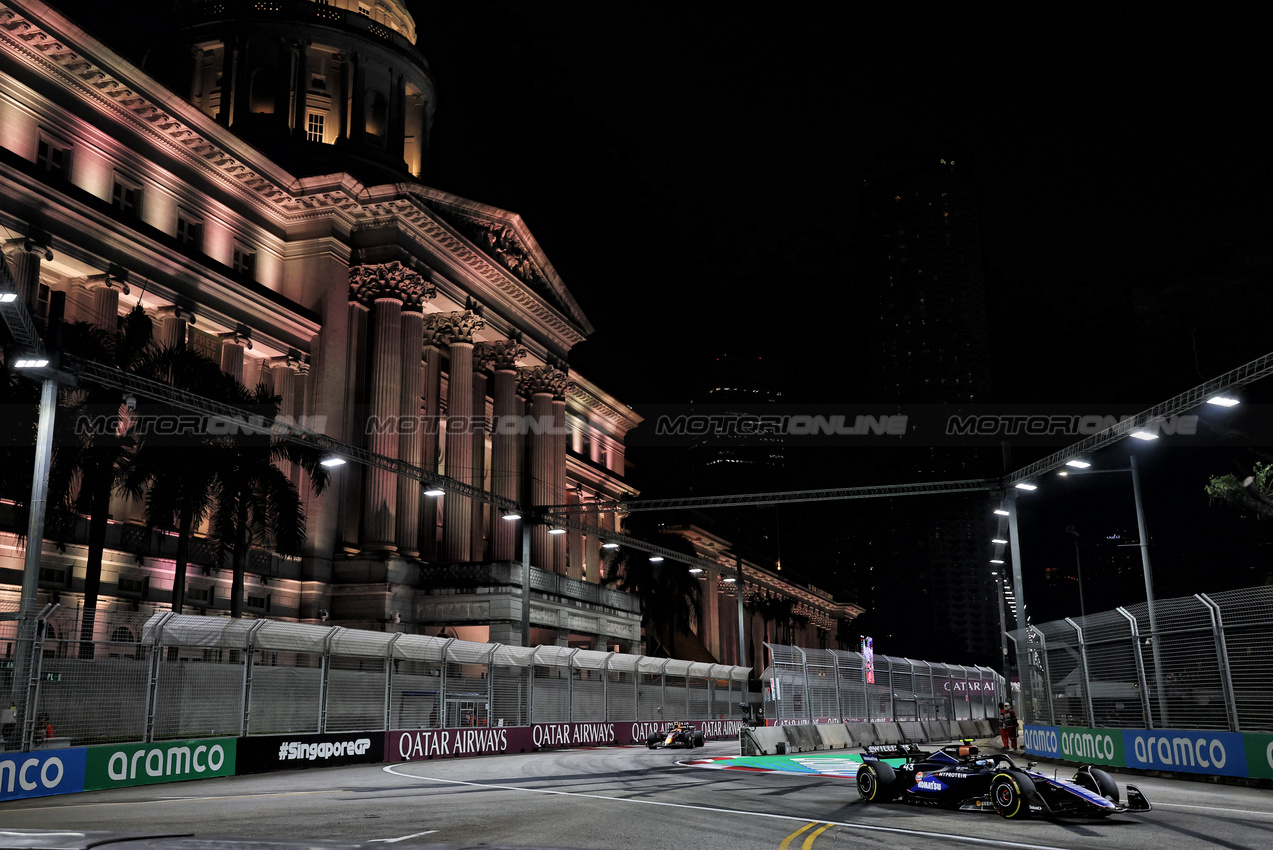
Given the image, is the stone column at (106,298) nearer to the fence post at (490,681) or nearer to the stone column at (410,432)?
the stone column at (410,432)

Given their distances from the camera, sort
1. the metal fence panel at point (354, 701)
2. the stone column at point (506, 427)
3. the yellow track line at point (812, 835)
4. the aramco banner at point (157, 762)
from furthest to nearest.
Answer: the stone column at point (506, 427)
the metal fence panel at point (354, 701)
the aramco banner at point (157, 762)
the yellow track line at point (812, 835)

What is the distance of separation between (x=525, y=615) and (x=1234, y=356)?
27.1 m

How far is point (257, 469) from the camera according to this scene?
34.9m

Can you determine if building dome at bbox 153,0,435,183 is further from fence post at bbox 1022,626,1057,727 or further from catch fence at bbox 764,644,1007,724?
fence post at bbox 1022,626,1057,727

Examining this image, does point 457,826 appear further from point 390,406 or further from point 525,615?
point 390,406

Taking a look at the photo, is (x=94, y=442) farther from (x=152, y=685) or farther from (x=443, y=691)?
(x=443, y=691)

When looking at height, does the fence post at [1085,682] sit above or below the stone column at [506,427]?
below

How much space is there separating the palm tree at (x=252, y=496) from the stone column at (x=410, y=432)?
13.7 meters

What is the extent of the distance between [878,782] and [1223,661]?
27.5 ft

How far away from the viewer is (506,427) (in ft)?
203

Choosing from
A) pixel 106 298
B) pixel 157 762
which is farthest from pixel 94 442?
pixel 157 762

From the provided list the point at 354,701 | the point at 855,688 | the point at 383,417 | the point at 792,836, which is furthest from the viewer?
the point at 383,417

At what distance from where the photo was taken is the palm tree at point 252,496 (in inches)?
1355

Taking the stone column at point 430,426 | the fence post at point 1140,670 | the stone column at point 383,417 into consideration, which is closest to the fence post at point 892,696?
the fence post at point 1140,670
